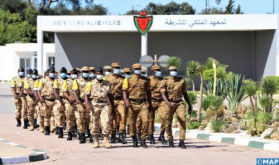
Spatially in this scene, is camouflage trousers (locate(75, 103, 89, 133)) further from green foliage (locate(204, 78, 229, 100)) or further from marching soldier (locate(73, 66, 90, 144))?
green foliage (locate(204, 78, 229, 100))

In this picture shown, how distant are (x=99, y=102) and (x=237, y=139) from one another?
3472 mm

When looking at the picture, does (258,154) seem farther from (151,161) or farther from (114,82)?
(114,82)

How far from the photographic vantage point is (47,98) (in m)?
18.7

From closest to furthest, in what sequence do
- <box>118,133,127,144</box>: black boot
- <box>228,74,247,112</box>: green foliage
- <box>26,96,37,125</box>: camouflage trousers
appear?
<box>118,133,127,144</box>: black boot
<box>26,96,37,125</box>: camouflage trousers
<box>228,74,247,112</box>: green foliage

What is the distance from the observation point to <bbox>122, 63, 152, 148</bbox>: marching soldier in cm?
1556

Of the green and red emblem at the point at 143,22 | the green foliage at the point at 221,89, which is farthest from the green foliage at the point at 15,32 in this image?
the green foliage at the point at 221,89

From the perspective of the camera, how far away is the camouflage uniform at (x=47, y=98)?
18578 millimetres

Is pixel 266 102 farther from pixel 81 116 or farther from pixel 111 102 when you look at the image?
pixel 81 116

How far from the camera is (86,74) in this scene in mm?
16484

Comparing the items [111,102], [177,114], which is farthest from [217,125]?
[111,102]

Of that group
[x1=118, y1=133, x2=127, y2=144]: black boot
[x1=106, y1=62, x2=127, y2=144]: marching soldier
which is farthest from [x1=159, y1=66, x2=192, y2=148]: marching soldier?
[x1=106, y1=62, x2=127, y2=144]: marching soldier

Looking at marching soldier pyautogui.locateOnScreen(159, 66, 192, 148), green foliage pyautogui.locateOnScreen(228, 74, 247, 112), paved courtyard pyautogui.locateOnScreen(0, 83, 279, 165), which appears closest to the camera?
paved courtyard pyautogui.locateOnScreen(0, 83, 279, 165)

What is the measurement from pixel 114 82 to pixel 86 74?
0.69 m

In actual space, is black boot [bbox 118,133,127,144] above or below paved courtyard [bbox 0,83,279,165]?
above
